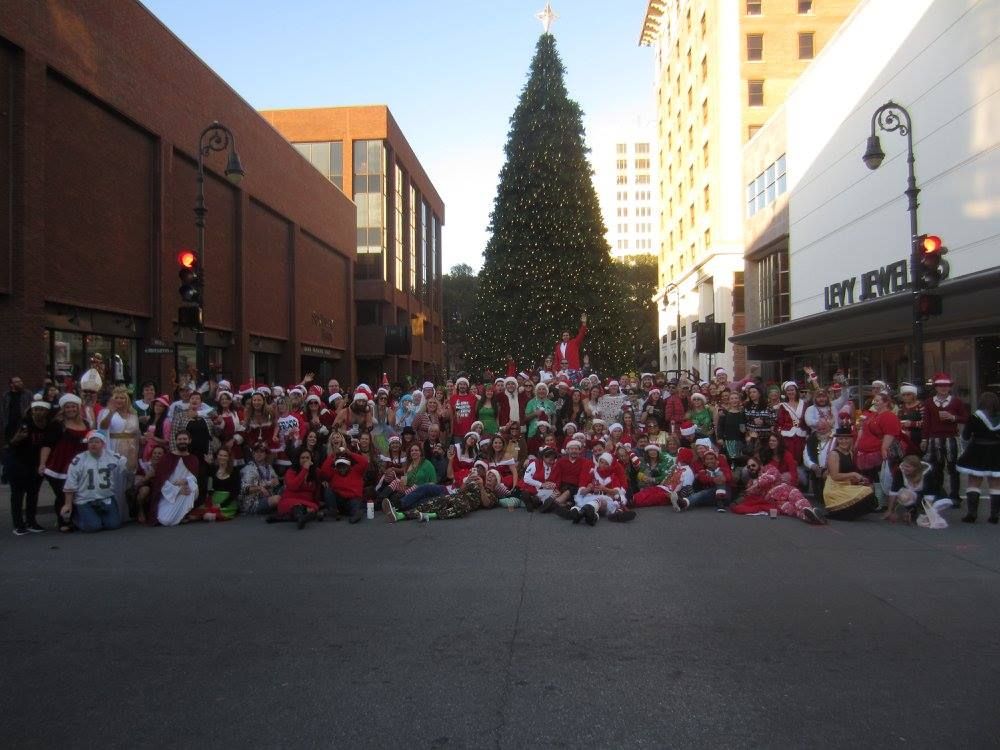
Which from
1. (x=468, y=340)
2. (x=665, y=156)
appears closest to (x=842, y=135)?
(x=468, y=340)

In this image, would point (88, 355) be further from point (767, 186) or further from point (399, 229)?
point (399, 229)

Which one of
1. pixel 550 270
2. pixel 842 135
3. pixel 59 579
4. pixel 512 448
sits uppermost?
pixel 842 135

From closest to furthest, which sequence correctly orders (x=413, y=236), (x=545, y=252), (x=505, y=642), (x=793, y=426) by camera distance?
(x=505, y=642) → (x=793, y=426) → (x=545, y=252) → (x=413, y=236)

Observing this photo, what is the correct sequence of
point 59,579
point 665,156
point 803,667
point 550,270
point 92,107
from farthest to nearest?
point 665,156 < point 550,270 < point 92,107 < point 59,579 < point 803,667

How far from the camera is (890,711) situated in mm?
Result: 4188

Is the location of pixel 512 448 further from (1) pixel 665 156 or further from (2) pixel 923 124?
(1) pixel 665 156

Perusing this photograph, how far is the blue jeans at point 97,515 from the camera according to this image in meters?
9.96

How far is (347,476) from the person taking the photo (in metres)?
11.1

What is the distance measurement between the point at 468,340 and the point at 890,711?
29.9 m

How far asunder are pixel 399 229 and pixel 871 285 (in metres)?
36.0

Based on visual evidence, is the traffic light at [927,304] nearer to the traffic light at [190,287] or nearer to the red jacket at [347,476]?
the red jacket at [347,476]

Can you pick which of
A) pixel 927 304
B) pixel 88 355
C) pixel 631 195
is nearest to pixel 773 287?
pixel 927 304

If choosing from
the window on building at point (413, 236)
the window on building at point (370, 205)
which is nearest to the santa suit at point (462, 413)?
the window on building at point (370, 205)

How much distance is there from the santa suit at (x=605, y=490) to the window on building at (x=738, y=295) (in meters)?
31.8
